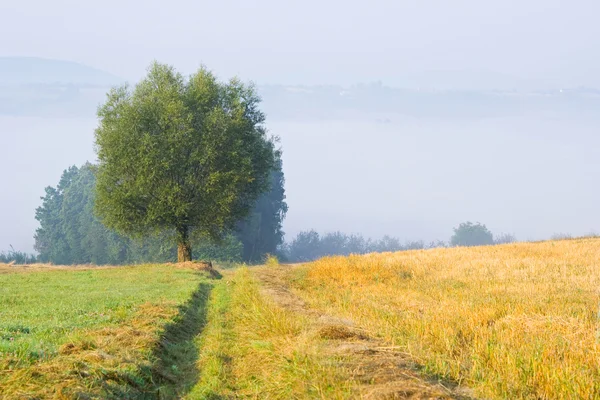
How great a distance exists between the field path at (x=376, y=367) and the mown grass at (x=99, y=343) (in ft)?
9.88

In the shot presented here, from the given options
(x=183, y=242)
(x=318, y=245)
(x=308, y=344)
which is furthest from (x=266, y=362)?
(x=318, y=245)

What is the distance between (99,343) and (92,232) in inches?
3566

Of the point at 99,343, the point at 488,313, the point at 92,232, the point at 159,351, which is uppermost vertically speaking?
the point at 92,232

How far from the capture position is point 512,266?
3125cm

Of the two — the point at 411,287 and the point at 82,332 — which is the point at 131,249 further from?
the point at 82,332

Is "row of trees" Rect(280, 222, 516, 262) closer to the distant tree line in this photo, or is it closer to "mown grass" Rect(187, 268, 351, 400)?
the distant tree line

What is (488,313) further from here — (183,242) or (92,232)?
(92,232)

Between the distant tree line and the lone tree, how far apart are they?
39054mm

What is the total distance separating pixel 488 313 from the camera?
15219 millimetres

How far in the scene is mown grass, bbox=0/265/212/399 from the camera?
939cm

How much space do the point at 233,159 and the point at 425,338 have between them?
33.4m

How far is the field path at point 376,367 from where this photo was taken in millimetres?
8516

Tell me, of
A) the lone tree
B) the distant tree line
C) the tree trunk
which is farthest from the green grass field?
the distant tree line

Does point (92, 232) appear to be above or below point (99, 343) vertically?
above
